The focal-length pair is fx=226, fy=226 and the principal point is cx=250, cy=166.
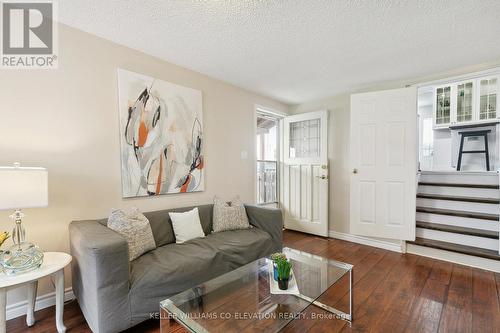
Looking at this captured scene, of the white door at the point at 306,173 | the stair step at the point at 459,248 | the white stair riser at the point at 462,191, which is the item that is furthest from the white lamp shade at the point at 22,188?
the white stair riser at the point at 462,191

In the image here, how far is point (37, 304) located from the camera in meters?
1.72

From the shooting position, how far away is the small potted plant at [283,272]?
1479 mm

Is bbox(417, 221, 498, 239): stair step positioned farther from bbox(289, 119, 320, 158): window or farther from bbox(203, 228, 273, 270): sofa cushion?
bbox(203, 228, 273, 270): sofa cushion

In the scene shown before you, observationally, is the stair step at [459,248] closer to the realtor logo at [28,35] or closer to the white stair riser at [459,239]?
the white stair riser at [459,239]

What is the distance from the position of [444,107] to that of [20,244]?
658 centimetres

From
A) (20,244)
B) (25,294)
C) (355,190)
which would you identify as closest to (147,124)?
(20,244)

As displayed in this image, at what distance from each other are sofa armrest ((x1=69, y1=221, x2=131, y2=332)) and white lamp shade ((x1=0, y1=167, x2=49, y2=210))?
0.35 metres

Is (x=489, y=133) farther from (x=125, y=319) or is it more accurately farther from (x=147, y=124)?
(x=125, y=319)

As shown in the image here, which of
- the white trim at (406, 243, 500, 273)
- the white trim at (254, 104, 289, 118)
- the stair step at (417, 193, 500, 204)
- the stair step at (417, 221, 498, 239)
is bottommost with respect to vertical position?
the white trim at (406, 243, 500, 273)

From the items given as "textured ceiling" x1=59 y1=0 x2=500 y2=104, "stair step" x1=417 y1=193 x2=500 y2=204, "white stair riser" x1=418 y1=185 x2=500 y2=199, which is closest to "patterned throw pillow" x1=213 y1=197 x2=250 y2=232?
"textured ceiling" x1=59 y1=0 x2=500 y2=104

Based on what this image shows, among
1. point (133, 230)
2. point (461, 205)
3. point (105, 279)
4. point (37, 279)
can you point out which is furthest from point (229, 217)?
point (461, 205)

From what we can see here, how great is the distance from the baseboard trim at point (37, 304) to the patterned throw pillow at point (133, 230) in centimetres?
72

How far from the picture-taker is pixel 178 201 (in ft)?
8.53

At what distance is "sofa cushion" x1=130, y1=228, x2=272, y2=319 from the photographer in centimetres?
150
